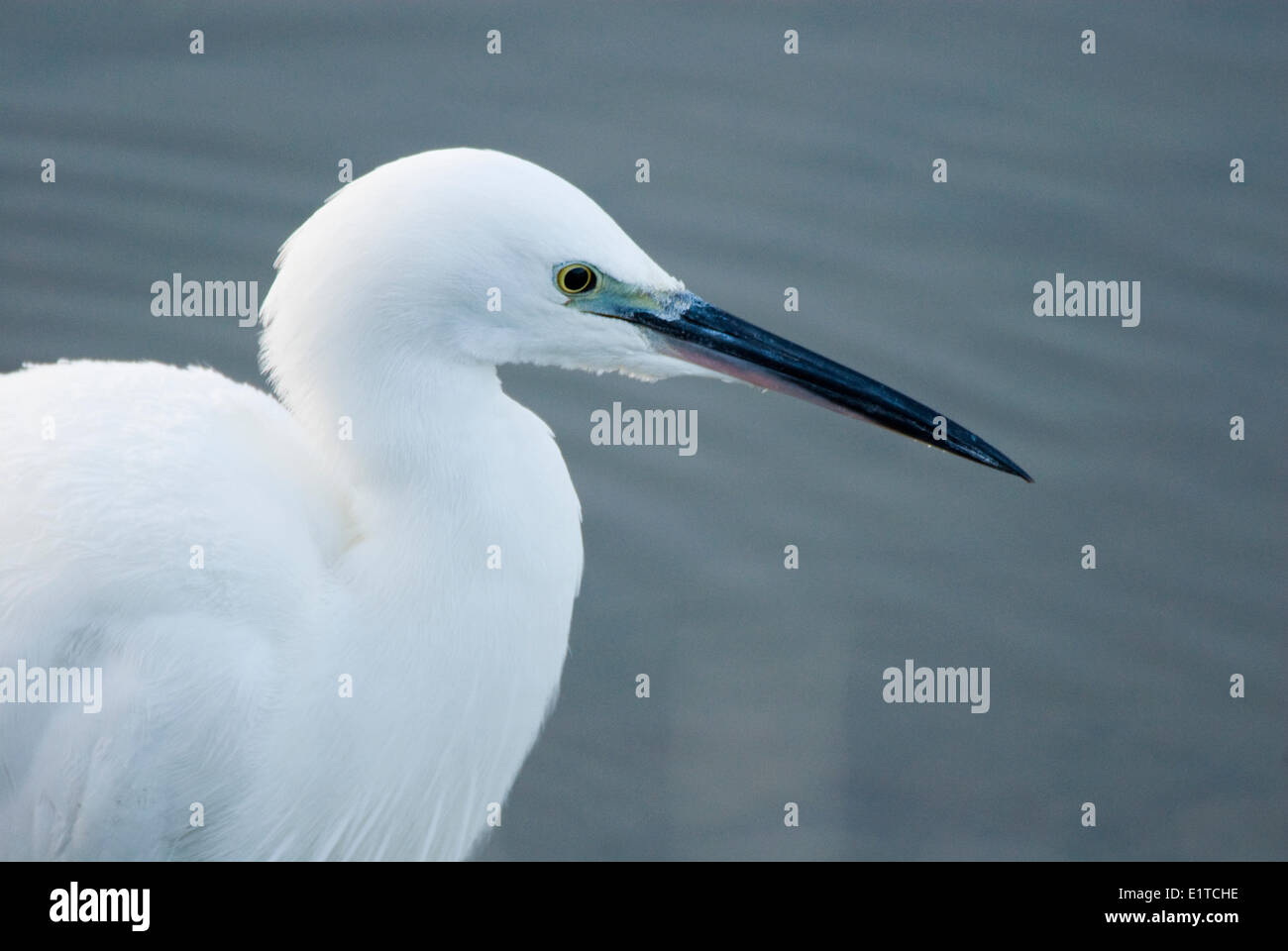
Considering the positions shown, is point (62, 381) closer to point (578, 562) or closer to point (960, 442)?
point (578, 562)

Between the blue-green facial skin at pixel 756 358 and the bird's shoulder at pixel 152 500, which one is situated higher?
the blue-green facial skin at pixel 756 358

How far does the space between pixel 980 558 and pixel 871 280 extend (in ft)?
2.41

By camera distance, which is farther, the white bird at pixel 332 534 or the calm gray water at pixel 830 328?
the calm gray water at pixel 830 328

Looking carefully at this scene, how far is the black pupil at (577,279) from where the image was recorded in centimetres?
166

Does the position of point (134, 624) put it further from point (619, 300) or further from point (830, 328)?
point (830, 328)

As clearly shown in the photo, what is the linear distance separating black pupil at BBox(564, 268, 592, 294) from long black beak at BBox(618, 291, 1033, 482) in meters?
0.07

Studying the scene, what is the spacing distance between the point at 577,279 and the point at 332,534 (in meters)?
0.48

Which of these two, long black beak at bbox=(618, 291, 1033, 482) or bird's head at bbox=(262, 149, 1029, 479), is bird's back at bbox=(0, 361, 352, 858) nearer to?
bird's head at bbox=(262, 149, 1029, 479)

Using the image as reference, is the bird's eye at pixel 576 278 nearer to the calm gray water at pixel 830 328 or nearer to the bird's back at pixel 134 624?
the bird's back at pixel 134 624

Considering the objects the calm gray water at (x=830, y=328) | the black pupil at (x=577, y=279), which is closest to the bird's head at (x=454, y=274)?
the black pupil at (x=577, y=279)

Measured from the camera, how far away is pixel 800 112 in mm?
3570

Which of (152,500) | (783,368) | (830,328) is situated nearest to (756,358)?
(783,368)

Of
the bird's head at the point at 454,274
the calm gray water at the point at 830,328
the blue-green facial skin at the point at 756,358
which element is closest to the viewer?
the bird's head at the point at 454,274

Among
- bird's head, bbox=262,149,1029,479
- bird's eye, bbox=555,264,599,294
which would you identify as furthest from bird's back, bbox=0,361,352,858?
bird's eye, bbox=555,264,599,294
